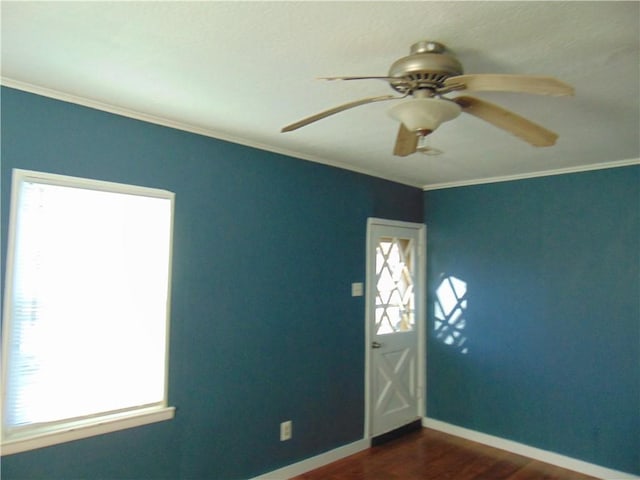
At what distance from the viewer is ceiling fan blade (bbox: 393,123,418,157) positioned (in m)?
2.00

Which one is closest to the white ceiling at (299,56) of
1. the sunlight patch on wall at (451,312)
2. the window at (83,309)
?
the window at (83,309)

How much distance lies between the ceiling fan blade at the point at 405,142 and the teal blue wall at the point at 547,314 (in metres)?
2.30

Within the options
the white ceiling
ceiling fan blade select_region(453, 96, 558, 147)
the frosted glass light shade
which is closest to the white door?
the white ceiling

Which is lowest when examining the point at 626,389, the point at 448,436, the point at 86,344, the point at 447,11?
the point at 448,436

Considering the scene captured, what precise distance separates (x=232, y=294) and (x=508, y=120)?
78.6 inches

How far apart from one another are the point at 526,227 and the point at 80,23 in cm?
366

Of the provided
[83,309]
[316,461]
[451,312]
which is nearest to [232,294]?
[83,309]

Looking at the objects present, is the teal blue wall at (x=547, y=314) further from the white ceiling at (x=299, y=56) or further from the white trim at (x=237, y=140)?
the white ceiling at (x=299, y=56)

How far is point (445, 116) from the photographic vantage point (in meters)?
1.66

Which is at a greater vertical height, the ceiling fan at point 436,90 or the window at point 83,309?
the ceiling fan at point 436,90

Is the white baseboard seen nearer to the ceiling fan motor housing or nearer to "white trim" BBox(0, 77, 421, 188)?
"white trim" BBox(0, 77, 421, 188)

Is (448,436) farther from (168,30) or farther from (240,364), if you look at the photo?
(168,30)

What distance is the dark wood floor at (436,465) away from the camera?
342 cm

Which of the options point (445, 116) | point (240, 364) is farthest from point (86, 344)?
point (445, 116)
